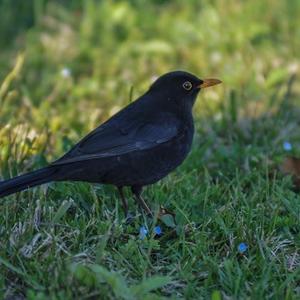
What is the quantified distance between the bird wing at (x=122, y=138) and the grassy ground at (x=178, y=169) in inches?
12.0

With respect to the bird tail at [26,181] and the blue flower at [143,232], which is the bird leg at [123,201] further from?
the bird tail at [26,181]

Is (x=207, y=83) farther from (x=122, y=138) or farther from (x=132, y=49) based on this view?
(x=132, y=49)

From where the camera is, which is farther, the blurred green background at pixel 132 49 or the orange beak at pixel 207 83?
the blurred green background at pixel 132 49

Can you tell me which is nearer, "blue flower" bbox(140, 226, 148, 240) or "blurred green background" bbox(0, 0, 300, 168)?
"blue flower" bbox(140, 226, 148, 240)

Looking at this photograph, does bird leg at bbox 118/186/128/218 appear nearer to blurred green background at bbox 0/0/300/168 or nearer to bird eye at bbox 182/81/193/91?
bird eye at bbox 182/81/193/91

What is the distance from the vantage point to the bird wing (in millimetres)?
5055

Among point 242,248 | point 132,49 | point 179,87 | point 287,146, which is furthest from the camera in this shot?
point 132,49

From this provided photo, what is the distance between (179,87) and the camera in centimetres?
573

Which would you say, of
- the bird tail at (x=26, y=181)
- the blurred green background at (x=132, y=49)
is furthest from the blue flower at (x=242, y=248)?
the blurred green background at (x=132, y=49)

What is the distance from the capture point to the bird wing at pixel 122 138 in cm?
505

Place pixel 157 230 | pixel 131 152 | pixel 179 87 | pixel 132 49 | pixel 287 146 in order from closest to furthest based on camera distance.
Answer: pixel 157 230
pixel 131 152
pixel 179 87
pixel 287 146
pixel 132 49

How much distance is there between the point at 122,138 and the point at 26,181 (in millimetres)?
704

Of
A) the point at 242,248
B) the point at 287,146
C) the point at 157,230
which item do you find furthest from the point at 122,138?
the point at 287,146

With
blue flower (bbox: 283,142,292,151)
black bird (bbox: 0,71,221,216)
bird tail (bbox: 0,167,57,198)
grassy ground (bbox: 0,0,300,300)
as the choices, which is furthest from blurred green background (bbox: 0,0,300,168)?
bird tail (bbox: 0,167,57,198)
